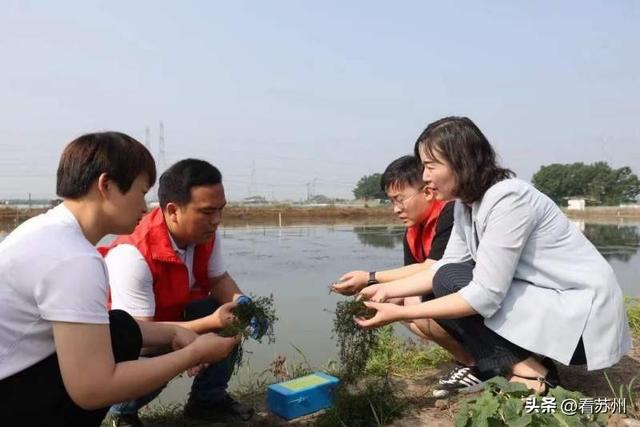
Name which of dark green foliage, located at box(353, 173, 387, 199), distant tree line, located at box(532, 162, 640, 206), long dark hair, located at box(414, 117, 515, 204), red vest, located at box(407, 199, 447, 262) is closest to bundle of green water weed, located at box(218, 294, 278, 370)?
long dark hair, located at box(414, 117, 515, 204)

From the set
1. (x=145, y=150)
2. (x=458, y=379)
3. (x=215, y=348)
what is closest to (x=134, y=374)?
(x=215, y=348)

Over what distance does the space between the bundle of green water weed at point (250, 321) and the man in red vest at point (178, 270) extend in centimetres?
4

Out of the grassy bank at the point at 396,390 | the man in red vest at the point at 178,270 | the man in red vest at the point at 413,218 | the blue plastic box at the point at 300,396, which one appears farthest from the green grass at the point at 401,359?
the man in red vest at the point at 178,270

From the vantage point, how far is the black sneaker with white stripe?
2.71 meters

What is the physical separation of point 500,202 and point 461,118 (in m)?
0.45

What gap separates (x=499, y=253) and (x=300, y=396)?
115 centimetres

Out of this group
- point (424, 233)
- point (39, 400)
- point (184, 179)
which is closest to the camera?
point (39, 400)

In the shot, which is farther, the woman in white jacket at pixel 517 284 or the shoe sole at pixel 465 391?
the shoe sole at pixel 465 391

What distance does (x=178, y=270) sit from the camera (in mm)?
2570

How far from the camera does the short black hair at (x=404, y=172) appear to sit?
10.5ft

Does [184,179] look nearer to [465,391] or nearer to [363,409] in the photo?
[363,409]

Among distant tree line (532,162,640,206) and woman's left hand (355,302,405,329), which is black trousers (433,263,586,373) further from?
distant tree line (532,162,640,206)

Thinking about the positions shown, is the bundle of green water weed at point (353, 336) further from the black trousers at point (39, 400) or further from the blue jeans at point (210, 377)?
the black trousers at point (39, 400)

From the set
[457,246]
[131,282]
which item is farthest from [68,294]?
[457,246]
